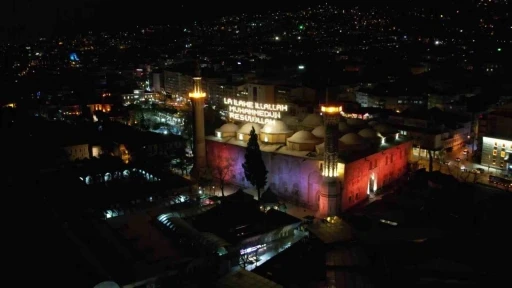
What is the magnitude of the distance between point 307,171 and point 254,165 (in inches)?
117

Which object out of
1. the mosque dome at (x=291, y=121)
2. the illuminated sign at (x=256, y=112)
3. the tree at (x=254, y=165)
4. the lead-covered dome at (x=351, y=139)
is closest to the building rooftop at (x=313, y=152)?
the lead-covered dome at (x=351, y=139)

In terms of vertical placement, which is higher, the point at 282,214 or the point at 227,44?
the point at 227,44

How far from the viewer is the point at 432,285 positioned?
15.7 meters

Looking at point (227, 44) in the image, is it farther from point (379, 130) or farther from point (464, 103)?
point (379, 130)

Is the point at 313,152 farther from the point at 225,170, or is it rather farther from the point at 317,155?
the point at 225,170

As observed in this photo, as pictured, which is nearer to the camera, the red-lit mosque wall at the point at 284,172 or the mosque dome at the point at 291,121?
the red-lit mosque wall at the point at 284,172

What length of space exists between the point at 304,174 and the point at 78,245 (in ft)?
41.1

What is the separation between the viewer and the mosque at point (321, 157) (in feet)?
83.7

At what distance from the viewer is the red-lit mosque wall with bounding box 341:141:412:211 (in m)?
26.6

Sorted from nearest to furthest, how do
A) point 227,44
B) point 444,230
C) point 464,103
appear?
point 444,230 → point 464,103 → point 227,44

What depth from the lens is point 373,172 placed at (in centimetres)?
2844

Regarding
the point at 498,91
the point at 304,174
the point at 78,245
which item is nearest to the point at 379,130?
the point at 304,174

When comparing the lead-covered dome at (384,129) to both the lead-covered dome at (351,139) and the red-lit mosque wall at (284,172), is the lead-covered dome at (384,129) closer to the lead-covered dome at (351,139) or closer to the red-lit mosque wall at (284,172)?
the lead-covered dome at (351,139)

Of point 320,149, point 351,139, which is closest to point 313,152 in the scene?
point 320,149
